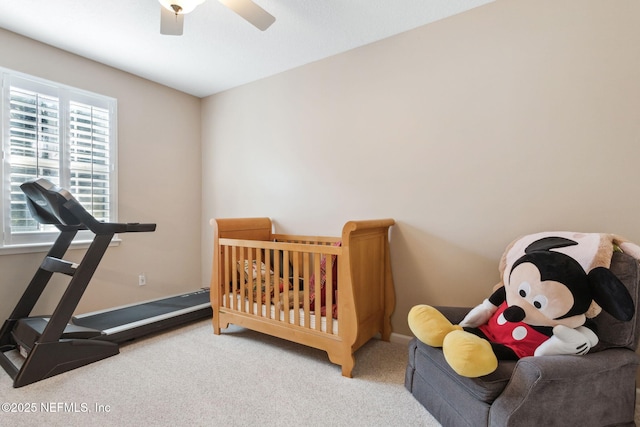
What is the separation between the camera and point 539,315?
1.35 metres

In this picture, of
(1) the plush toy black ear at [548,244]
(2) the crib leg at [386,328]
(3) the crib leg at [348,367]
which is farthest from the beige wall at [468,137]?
A: (3) the crib leg at [348,367]

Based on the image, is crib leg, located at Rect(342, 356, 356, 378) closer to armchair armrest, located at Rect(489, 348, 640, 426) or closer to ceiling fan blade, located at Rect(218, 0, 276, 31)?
armchair armrest, located at Rect(489, 348, 640, 426)

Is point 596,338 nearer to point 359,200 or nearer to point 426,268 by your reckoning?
point 426,268

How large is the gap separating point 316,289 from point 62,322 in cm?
162

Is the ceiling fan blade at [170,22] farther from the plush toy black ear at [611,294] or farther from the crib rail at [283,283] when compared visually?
the plush toy black ear at [611,294]

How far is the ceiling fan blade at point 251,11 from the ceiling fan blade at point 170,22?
343 millimetres

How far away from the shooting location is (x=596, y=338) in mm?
1289

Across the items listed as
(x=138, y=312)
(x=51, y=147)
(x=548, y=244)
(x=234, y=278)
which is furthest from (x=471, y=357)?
(x=51, y=147)

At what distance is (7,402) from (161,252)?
5.89 feet

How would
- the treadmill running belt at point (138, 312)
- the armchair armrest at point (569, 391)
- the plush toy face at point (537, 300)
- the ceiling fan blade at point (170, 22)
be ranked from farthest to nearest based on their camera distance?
1. the treadmill running belt at point (138, 312)
2. the ceiling fan blade at point (170, 22)
3. the plush toy face at point (537, 300)
4. the armchair armrest at point (569, 391)

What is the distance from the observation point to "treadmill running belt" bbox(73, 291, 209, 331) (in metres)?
2.41

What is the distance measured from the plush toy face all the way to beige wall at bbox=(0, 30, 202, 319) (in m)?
3.25

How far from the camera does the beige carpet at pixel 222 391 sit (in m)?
1.49

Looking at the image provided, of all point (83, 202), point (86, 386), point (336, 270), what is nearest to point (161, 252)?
point (83, 202)
